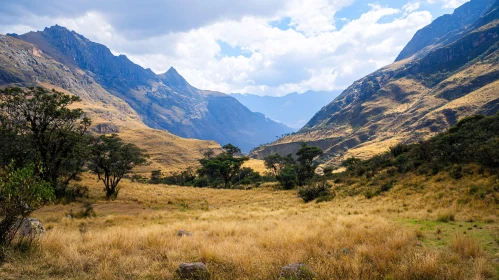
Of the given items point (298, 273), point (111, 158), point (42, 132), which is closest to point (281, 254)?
point (298, 273)

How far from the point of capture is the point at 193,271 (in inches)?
250

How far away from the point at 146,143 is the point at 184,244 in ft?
663

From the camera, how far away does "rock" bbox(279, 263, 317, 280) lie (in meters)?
5.69

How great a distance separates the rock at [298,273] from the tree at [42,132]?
25519mm

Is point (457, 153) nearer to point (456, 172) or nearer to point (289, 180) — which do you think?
point (456, 172)

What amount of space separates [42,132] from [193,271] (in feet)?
86.7

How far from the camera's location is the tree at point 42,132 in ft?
78.0

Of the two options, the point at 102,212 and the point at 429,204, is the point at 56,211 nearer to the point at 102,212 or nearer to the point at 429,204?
the point at 102,212

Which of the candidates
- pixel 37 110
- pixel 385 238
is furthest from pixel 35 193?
pixel 37 110

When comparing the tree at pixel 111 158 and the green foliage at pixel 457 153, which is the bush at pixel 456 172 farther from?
the tree at pixel 111 158

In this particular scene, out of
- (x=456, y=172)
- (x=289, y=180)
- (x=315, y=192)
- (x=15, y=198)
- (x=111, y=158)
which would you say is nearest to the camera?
(x=15, y=198)

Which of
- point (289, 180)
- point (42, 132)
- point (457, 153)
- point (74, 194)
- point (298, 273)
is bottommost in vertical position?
point (289, 180)

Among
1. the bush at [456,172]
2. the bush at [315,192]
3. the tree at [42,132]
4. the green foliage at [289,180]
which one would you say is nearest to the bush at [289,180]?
the green foliage at [289,180]

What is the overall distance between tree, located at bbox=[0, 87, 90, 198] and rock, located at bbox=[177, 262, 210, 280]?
2343 centimetres
